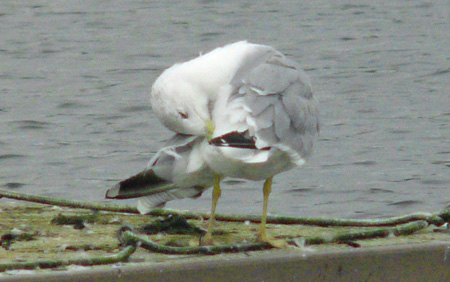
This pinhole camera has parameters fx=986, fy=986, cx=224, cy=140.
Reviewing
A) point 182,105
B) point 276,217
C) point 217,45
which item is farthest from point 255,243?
point 217,45

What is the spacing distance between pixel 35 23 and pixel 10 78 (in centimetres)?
321

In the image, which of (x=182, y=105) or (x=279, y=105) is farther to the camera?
(x=279, y=105)

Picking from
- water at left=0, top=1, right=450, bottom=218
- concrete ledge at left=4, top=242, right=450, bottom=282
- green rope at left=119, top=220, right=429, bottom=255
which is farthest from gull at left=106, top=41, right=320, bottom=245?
water at left=0, top=1, right=450, bottom=218

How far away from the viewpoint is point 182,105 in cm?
422

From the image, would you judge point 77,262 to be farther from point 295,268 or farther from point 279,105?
point 279,105

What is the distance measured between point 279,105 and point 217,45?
8918 mm

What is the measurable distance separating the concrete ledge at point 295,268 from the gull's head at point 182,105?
A: 0.58 meters

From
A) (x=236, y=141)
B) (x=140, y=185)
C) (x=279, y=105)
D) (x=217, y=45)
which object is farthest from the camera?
(x=217, y=45)

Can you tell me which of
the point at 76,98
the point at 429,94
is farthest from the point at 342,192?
the point at 76,98

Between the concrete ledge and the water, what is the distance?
2.99 meters

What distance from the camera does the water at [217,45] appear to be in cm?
832

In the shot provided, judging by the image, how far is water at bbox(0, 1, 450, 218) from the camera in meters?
8.32

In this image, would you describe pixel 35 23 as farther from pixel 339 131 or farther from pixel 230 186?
pixel 230 186

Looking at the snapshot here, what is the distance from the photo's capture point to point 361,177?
8539 millimetres
